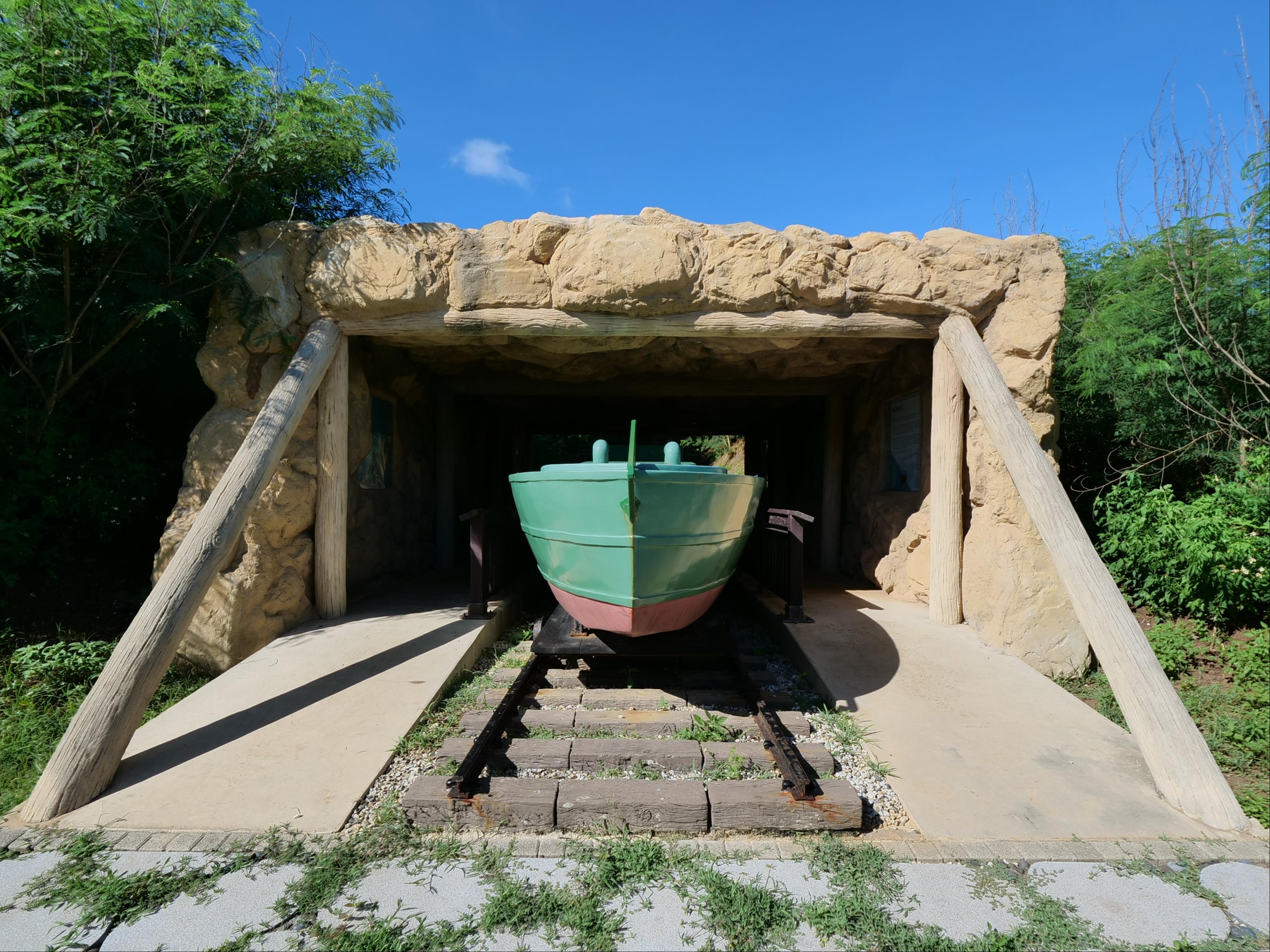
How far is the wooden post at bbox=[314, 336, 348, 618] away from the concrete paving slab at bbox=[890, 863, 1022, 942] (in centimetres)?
459

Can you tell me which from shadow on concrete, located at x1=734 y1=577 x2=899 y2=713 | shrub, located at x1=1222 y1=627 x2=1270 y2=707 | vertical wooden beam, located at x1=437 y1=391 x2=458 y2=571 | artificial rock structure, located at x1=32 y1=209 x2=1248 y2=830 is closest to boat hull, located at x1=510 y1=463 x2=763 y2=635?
shadow on concrete, located at x1=734 y1=577 x2=899 y2=713

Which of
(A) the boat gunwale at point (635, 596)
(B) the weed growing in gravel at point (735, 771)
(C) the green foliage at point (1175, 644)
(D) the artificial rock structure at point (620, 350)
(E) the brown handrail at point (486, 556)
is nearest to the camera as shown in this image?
(B) the weed growing in gravel at point (735, 771)

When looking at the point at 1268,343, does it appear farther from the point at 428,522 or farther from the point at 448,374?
the point at 428,522

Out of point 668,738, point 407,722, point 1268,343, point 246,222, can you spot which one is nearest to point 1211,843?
point 668,738

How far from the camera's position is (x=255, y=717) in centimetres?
357

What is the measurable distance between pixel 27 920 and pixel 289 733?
1267mm

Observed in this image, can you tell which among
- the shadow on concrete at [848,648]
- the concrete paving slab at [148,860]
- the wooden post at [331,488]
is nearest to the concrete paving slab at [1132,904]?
the shadow on concrete at [848,648]

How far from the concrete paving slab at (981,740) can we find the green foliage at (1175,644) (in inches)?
46.8

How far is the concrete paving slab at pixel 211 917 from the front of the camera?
2074 mm

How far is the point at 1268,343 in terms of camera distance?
503 cm

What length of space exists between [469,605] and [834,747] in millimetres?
3245

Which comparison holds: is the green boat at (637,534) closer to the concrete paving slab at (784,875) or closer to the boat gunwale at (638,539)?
the boat gunwale at (638,539)

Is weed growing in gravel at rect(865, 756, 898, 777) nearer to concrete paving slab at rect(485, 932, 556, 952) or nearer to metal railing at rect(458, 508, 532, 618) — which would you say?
concrete paving slab at rect(485, 932, 556, 952)

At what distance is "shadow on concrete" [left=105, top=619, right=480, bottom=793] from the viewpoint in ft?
10.3
